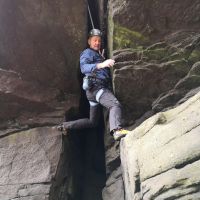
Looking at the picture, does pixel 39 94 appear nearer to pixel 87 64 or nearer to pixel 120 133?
pixel 87 64

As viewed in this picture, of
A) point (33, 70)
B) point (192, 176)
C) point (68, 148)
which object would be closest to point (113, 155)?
point (68, 148)

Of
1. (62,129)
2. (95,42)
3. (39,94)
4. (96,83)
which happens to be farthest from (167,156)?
(39,94)

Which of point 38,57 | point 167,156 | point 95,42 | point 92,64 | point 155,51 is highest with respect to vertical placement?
point 38,57

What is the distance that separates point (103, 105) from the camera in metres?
9.69

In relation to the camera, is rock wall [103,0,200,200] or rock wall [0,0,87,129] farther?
rock wall [0,0,87,129]

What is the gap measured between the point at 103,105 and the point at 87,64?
1.10 metres

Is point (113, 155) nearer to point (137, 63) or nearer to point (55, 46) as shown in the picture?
point (137, 63)

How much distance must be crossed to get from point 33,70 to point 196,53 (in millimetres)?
4589

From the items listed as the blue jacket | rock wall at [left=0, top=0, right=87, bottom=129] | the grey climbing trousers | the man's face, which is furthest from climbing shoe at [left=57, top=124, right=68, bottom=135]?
the man's face

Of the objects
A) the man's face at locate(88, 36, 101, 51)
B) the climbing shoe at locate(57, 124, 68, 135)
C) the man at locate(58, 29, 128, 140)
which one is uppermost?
the man's face at locate(88, 36, 101, 51)

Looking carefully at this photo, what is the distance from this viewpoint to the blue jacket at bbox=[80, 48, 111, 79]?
9648 millimetres

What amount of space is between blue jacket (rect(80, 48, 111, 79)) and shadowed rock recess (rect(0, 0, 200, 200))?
44 centimetres

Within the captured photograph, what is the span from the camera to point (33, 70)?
1118cm

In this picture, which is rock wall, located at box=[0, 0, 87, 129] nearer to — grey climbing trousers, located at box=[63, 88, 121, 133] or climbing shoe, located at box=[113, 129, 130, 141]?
grey climbing trousers, located at box=[63, 88, 121, 133]
